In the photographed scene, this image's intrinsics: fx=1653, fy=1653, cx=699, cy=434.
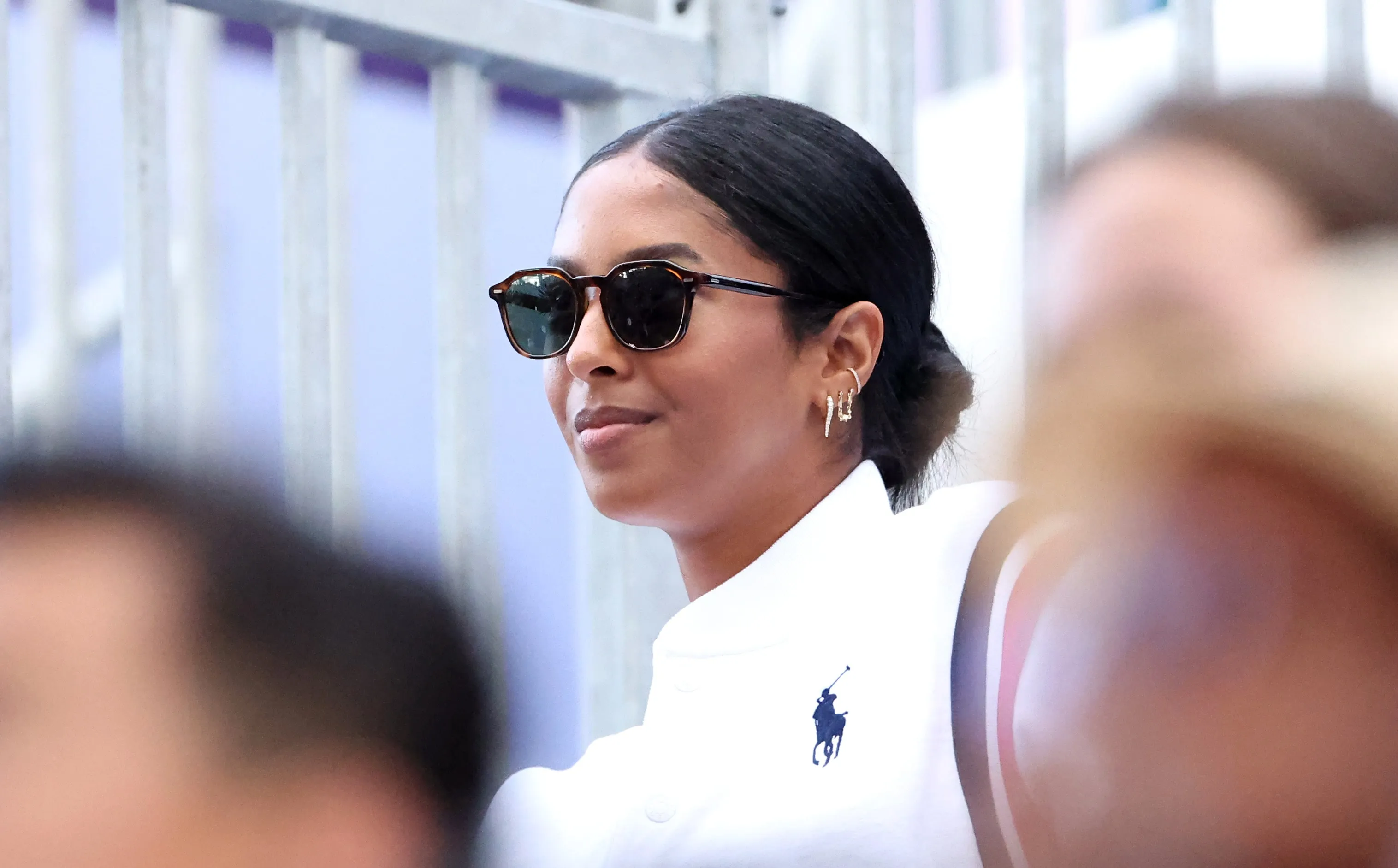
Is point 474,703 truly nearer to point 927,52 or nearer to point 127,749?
point 127,749

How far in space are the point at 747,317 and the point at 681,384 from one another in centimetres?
8

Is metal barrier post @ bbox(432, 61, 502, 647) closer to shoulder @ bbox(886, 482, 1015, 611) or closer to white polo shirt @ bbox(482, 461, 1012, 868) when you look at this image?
white polo shirt @ bbox(482, 461, 1012, 868)

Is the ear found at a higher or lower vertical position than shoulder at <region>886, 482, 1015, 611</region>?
higher

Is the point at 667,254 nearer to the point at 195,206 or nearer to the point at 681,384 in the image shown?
the point at 681,384

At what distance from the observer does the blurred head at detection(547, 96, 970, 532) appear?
4.27 ft

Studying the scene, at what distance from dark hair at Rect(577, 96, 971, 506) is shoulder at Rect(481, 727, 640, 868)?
1.14 feet

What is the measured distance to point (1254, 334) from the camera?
0.56 metres

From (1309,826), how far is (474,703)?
307 millimetres

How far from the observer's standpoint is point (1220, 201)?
590mm

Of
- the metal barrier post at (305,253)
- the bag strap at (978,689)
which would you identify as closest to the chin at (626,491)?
the bag strap at (978,689)

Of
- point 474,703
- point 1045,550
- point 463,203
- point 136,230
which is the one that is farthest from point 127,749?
point 463,203

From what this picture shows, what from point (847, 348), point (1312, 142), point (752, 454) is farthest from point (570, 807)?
point (1312, 142)

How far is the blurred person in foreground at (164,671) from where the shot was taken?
554 mm

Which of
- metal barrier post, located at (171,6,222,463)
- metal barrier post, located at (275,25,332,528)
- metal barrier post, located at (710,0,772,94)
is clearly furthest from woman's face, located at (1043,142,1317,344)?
metal barrier post, located at (710,0,772,94)
